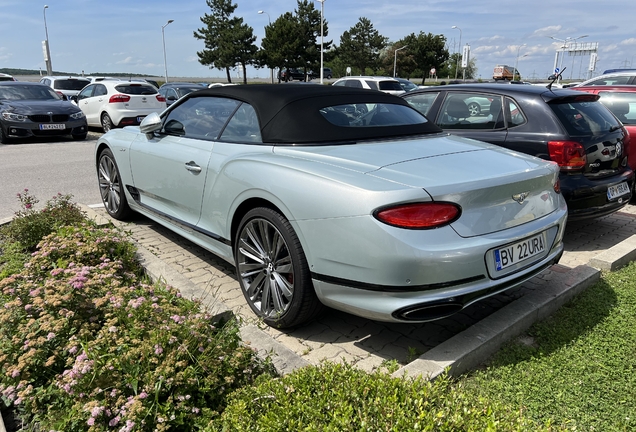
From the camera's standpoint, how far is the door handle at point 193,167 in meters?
3.90

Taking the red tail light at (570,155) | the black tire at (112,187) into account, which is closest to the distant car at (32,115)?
the black tire at (112,187)

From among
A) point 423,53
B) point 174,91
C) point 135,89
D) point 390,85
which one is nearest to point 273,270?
point 135,89

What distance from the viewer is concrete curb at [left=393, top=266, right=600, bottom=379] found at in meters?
2.66

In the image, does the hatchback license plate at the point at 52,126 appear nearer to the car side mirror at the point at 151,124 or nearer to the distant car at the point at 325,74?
the car side mirror at the point at 151,124

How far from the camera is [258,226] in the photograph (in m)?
3.32

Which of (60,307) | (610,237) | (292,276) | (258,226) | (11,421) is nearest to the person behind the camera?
(11,421)

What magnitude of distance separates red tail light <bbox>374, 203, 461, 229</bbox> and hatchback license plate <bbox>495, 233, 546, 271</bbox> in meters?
0.44

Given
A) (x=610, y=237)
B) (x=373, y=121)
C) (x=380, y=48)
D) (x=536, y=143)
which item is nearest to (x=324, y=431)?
(x=373, y=121)

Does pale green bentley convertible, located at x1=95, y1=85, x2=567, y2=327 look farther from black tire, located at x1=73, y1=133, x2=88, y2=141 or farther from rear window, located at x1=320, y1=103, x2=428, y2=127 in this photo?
black tire, located at x1=73, y1=133, x2=88, y2=141

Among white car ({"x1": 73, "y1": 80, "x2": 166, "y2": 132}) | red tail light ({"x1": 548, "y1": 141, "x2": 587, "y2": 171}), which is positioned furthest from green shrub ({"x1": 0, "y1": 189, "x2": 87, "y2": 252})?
white car ({"x1": 73, "y1": 80, "x2": 166, "y2": 132})

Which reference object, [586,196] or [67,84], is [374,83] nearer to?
[67,84]

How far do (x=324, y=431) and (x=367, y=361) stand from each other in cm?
135

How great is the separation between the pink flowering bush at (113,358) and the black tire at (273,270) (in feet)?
1.48

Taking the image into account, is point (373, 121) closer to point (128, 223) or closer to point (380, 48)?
point (128, 223)
